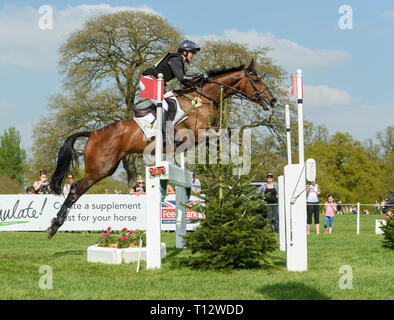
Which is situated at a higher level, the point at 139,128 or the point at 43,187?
the point at 139,128

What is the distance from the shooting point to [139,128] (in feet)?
25.9

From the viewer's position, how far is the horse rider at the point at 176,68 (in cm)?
743

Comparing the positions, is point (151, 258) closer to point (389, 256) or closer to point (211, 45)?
point (389, 256)

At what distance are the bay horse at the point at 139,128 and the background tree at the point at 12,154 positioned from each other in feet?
151

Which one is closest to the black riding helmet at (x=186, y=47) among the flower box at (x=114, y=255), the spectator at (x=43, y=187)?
the flower box at (x=114, y=255)

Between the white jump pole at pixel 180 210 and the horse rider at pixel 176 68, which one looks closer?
the horse rider at pixel 176 68

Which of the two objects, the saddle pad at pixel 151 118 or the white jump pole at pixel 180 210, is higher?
the saddle pad at pixel 151 118

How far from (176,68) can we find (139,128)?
1186mm

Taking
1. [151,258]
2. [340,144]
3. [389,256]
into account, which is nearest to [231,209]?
[151,258]

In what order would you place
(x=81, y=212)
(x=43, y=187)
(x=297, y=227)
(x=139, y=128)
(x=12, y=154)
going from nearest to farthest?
(x=297, y=227) → (x=139, y=128) → (x=81, y=212) → (x=43, y=187) → (x=12, y=154)

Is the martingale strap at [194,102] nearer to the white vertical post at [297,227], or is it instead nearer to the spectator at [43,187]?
the white vertical post at [297,227]

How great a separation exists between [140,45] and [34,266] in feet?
68.7

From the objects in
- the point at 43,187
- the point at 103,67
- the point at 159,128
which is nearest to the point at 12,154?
the point at 103,67

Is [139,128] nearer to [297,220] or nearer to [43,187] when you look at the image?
[297,220]
